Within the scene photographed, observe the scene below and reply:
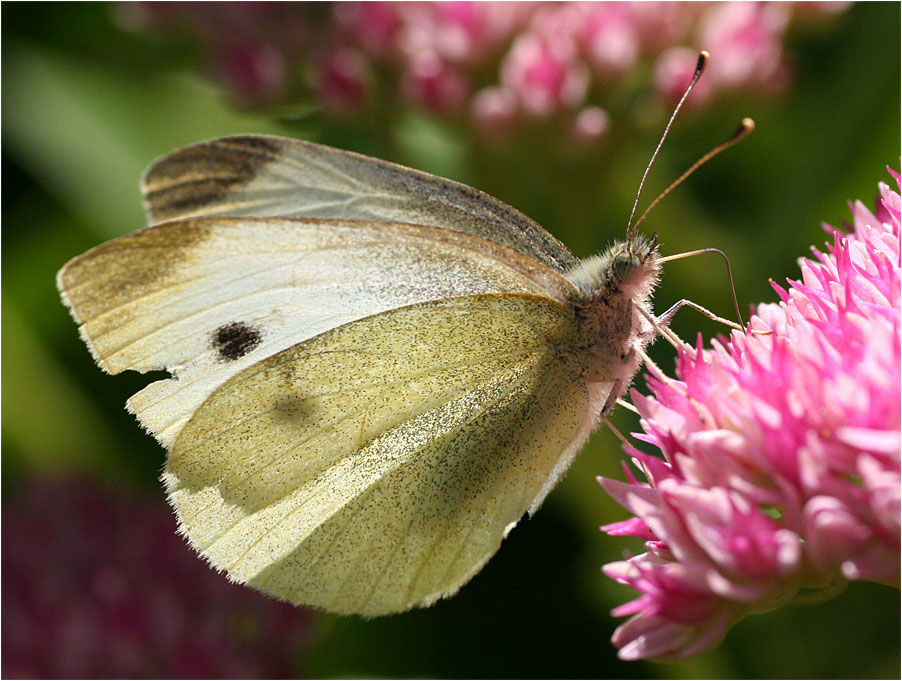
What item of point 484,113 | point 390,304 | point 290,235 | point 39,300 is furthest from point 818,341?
point 39,300

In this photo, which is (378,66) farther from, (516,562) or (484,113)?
(516,562)

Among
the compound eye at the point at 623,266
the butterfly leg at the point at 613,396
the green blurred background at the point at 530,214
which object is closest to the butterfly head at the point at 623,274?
the compound eye at the point at 623,266

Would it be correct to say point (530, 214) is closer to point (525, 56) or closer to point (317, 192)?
point (525, 56)

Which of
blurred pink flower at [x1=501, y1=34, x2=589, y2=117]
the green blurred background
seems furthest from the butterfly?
blurred pink flower at [x1=501, y1=34, x2=589, y2=117]

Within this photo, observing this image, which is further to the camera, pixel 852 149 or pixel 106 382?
pixel 106 382

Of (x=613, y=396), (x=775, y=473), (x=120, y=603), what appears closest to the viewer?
(x=775, y=473)

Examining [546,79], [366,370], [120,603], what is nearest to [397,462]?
[366,370]
